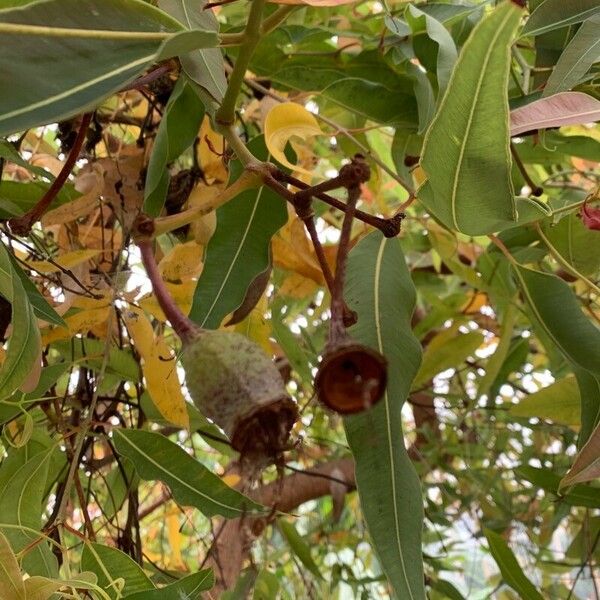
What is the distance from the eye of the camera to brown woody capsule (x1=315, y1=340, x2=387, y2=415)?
462 millimetres

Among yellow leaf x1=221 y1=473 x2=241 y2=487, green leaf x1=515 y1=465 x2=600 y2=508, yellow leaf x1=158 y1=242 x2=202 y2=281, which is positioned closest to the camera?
yellow leaf x1=158 y1=242 x2=202 y2=281

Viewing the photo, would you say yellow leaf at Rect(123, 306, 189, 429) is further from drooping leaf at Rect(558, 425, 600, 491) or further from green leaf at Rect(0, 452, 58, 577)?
drooping leaf at Rect(558, 425, 600, 491)

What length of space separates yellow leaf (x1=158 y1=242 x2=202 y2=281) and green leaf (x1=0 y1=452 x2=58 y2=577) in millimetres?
178

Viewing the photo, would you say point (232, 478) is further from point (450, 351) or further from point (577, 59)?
point (577, 59)

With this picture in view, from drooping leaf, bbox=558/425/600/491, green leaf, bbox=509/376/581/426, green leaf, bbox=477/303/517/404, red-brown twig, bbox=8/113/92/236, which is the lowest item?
drooping leaf, bbox=558/425/600/491

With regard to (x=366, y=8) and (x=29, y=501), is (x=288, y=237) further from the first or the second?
(x=366, y=8)

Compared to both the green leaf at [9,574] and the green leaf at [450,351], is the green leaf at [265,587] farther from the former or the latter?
the green leaf at [9,574]

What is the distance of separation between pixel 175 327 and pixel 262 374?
0.25 ft

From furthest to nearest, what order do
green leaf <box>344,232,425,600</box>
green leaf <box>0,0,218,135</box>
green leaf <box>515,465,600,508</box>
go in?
green leaf <box>515,465,600,508</box> < green leaf <box>344,232,425,600</box> < green leaf <box>0,0,218,135</box>

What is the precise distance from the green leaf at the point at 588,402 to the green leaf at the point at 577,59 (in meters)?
0.22

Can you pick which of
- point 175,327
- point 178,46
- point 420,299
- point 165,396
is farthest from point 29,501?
point 420,299

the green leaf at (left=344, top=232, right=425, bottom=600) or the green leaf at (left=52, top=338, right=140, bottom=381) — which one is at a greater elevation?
the green leaf at (left=52, top=338, right=140, bottom=381)

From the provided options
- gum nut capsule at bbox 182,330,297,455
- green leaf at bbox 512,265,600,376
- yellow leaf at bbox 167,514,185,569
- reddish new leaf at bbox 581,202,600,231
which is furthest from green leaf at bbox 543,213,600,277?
yellow leaf at bbox 167,514,185,569

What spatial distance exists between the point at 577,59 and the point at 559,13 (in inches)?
2.5
